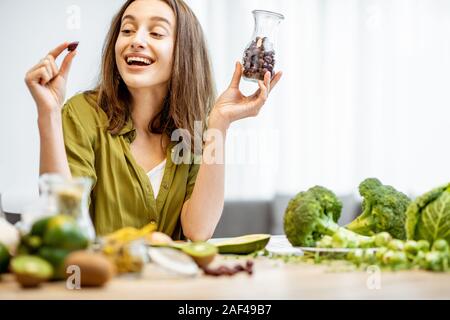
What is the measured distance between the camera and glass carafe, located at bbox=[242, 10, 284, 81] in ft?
5.03

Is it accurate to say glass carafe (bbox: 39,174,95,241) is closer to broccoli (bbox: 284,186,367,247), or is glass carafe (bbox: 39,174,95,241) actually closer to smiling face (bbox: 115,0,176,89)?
broccoli (bbox: 284,186,367,247)

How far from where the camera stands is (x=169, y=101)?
6.68 feet

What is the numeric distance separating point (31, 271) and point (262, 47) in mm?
858

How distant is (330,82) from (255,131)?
0.55m

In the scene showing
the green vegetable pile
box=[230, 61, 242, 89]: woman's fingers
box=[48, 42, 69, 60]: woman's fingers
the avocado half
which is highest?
box=[48, 42, 69, 60]: woman's fingers

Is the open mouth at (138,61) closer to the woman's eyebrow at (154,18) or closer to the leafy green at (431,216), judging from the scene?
the woman's eyebrow at (154,18)

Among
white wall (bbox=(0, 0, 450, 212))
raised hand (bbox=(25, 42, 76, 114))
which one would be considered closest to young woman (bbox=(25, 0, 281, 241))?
raised hand (bbox=(25, 42, 76, 114))

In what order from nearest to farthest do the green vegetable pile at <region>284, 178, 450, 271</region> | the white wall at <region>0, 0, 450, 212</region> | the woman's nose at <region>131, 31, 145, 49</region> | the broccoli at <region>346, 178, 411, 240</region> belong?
the green vegetable pile at <region>284, 178, 450, 271</region>, the broccoli at <region>346, 178, 411, 240</region>, the woman's nose at <region>131, 31, 145, 49</region>, the white wall at <region>0, 0, 450, 212</region>

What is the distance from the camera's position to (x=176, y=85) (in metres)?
1.95

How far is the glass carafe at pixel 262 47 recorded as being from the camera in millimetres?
1534

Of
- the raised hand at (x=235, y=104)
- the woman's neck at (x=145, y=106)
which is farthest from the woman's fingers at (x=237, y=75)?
the woman's neck at (x=145, y=106)

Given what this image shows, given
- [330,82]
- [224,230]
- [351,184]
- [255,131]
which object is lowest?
[224,230]
